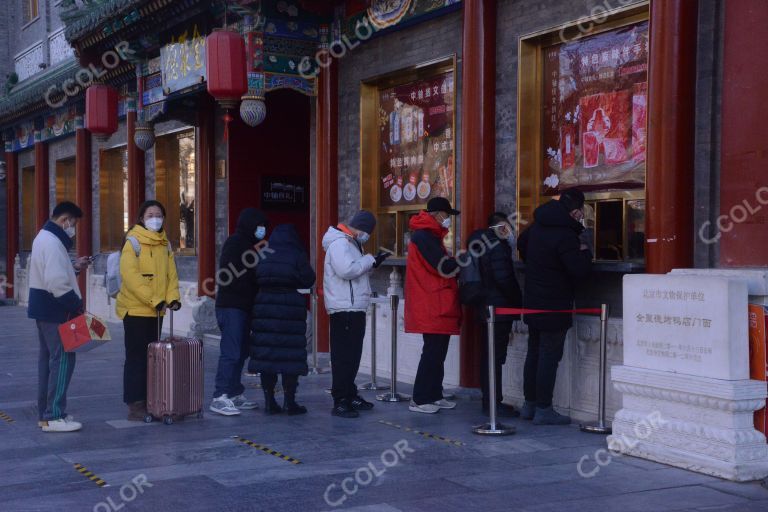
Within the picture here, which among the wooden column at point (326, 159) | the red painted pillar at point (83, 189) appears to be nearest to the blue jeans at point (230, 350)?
the wooden column at point (326, 159)

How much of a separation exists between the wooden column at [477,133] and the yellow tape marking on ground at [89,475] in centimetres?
361

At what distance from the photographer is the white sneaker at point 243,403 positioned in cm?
766

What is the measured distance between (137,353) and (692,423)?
4058mm

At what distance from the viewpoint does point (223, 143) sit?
1310 centimetres

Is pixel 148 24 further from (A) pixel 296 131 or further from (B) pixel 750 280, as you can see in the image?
(B) pixel 750 280

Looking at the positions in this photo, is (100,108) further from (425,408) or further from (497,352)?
(497,352)

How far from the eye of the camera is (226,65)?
9.66 metres

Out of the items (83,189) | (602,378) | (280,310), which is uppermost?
(83,189)

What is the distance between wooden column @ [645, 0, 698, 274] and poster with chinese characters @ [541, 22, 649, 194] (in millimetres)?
556

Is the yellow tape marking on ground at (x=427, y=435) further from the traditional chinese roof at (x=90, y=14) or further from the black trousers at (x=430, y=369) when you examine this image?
the traditional chinese roof at (x=90, y=14)

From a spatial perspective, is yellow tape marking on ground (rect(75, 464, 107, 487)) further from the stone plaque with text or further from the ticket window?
the ticket window

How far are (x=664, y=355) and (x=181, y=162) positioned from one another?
32.6 feet

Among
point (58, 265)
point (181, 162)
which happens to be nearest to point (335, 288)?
point (58, 265)

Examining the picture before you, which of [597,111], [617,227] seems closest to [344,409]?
[617,227]
